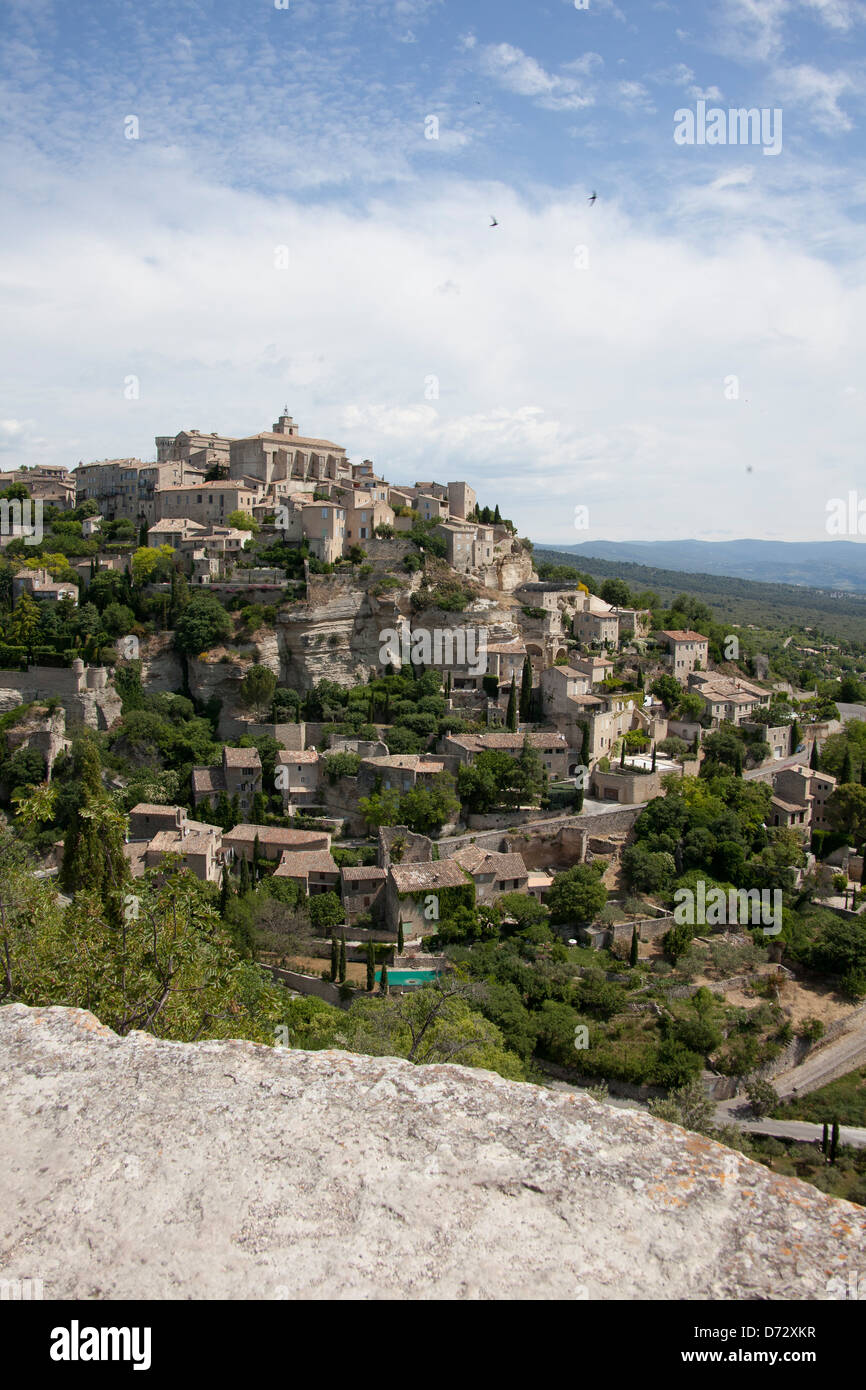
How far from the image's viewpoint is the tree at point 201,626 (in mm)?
39625

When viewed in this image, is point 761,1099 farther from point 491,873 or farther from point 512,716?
point 512,716

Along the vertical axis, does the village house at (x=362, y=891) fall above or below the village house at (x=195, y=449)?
below

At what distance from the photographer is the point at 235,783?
3425cm

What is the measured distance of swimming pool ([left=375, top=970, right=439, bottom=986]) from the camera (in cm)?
2608

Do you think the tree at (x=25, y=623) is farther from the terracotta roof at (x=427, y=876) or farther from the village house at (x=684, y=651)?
the village house at (x=684, y=651)

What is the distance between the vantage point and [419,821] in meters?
32.1

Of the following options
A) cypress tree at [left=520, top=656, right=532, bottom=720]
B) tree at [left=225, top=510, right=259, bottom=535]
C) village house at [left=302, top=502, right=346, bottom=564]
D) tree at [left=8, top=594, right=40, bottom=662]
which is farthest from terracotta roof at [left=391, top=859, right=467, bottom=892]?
tree at [left=225, top=510, right=259, bottom=535]

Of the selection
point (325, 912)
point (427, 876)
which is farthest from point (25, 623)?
point (427, 876)

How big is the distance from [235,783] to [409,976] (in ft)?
39.1

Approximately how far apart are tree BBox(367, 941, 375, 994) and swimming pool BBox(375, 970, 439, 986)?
1.30 ft

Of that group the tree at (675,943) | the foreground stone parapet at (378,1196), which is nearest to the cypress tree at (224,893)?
the tree at (675,943)

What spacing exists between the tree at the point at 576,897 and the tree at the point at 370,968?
6689 mm

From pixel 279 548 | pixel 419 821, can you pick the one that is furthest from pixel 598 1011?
pixel 279 548
